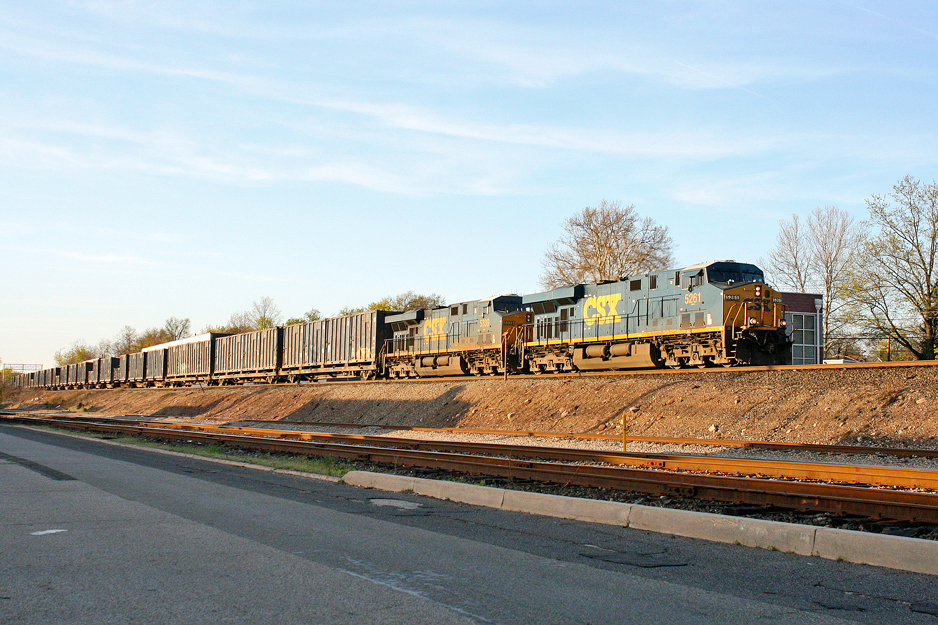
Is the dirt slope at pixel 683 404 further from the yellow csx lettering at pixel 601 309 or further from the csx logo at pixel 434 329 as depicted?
the csx logo at pixel 434 329

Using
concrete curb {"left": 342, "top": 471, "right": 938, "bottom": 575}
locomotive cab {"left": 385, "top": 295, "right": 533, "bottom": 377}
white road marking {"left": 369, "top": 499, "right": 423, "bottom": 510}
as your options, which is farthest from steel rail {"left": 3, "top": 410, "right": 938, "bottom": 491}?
locomotive cab {"left": 385, "top": 295, "right": 533, "bottom": 377}

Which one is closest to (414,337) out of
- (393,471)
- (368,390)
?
(368,390)

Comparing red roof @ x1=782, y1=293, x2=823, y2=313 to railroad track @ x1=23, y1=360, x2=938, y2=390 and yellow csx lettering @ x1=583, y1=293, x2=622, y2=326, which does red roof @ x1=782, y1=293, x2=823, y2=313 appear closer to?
yellow csx lettering @ x1=583, y1=293, x2=622, y2=326

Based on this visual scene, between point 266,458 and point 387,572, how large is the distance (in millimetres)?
11416

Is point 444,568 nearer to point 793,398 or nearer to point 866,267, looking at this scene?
point 793,398

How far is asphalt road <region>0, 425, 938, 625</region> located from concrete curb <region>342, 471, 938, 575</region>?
0.52 feet

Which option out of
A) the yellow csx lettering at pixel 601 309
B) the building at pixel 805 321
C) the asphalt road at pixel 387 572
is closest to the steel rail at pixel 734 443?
the yellow csx lettering at pixel 601 309

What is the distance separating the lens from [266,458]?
1609cm

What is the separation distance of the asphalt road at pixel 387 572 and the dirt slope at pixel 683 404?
1115cm

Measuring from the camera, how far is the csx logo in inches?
1342

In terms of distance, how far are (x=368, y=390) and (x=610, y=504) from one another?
88.7 feet

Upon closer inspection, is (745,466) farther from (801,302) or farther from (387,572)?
(801,302)

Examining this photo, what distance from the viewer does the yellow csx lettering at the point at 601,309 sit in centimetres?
2589

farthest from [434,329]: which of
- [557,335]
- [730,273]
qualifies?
[730,273]
